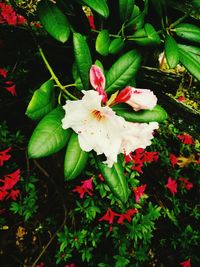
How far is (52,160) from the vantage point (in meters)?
2.07

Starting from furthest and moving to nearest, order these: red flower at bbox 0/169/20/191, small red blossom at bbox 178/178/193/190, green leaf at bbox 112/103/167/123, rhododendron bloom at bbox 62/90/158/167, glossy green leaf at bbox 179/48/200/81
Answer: small red blossom at bbox 178/178/193/190
red flower at bbox 0/169/20/191
glossy green leaf at bbox 179/48/200/81
green leaf at bbox 112/103/167/123
rhododendron bloom at bbox 62/90/158/167

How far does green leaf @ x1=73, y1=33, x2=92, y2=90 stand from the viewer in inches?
41.9

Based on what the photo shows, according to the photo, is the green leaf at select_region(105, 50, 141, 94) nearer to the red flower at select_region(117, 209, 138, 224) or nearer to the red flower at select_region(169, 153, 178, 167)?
the red flower at select_region(117, 209, 138, 224)

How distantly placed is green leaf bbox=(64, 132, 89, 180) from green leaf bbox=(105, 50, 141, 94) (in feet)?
0.71

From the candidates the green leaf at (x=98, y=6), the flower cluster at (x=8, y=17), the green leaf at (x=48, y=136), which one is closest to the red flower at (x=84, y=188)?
the green leaf at (x=48, y=136)

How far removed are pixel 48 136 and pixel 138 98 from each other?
1.04ft

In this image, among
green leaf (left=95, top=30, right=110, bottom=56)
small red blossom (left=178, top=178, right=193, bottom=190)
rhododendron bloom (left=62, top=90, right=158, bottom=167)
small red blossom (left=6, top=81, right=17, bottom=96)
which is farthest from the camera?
small red blossom (left=178, top=178, right=193, bottom=190)

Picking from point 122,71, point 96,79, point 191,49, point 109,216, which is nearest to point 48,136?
point 96,79

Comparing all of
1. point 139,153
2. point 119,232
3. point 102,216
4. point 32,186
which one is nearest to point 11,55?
point 32,186

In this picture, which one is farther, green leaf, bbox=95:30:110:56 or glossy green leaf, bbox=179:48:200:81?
glossy green leaf, bbox=179:48:200:81

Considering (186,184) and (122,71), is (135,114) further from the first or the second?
(186,184)

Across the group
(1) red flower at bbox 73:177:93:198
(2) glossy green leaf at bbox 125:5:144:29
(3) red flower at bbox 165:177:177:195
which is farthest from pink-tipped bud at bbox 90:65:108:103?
(3) red flower at bbox 165:177:177:195

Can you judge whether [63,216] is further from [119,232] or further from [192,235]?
[192,235]

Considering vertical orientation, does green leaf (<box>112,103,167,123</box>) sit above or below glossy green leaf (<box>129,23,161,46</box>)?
below
